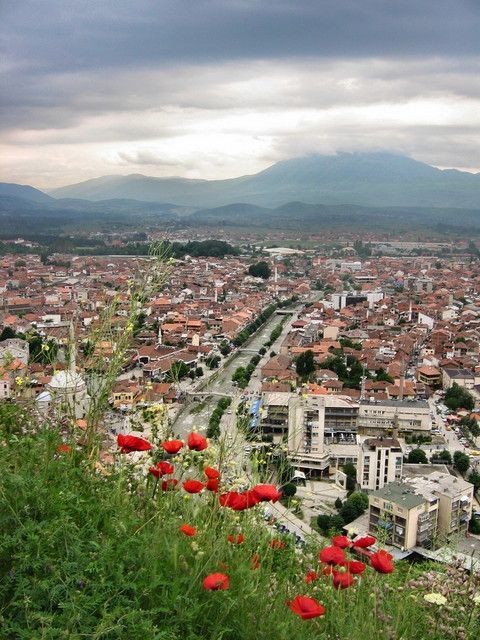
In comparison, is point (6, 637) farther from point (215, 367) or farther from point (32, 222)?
point (32, 222)

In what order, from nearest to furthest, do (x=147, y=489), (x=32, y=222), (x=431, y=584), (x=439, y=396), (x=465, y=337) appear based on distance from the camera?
1. (x=431, y=584)
2. (x=147, y=489)
3. (x=439, y=396)
4. (x=465, y=337)
5. (x=32, y=222)

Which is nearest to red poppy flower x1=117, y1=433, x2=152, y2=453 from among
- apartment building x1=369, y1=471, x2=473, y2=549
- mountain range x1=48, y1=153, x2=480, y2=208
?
apartment building x1=369, y1=471, x2=473, y2=549

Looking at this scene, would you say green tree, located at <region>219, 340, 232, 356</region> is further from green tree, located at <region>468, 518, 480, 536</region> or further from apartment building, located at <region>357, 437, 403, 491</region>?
green tree, located at <region>468, 518, 480, 536</region>

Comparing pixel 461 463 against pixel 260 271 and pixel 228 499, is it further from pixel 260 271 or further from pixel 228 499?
pixel 260 271

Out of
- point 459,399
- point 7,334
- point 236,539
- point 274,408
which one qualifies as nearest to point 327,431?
point 459,399

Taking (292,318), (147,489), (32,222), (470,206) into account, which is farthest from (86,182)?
(147,489)
